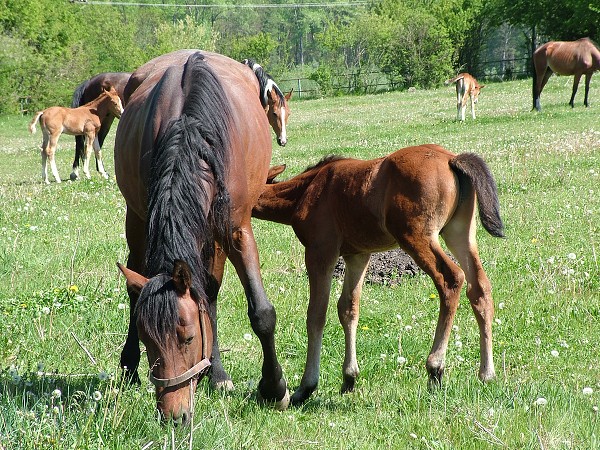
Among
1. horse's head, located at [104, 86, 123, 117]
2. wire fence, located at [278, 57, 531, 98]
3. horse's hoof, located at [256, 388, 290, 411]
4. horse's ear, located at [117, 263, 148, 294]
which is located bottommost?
wire fence, located at [278, 57, 531, 98]

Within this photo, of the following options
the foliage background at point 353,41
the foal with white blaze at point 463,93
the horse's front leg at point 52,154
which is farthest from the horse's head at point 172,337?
the foliage background at point 353,41

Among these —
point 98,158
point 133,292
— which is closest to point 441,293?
point 133,292

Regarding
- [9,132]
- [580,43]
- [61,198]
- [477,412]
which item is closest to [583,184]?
[477,412]

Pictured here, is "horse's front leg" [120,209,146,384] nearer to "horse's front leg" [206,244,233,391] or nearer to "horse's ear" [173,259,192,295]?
"horse's front leg" [206,244,233,391]

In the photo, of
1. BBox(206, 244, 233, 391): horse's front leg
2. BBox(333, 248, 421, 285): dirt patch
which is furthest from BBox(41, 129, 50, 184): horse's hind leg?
BBox(206, 244, 233, 391): horse's front leg

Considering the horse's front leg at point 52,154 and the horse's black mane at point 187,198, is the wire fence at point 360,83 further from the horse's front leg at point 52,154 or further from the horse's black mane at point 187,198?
the horse's black mane at point 187,198

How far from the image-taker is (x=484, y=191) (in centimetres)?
471

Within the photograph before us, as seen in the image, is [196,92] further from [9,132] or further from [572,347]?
[9,132]

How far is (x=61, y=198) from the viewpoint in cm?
1259

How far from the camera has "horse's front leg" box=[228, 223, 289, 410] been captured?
4689 millimetres

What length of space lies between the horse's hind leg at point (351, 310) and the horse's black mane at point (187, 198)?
1.38 meters

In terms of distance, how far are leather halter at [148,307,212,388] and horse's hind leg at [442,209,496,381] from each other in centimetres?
193

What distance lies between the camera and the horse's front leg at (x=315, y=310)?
495 cm

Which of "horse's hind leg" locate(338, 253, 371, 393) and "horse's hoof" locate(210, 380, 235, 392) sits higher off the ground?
"horse's hind leg" locate(338, 253, 371, 393)
